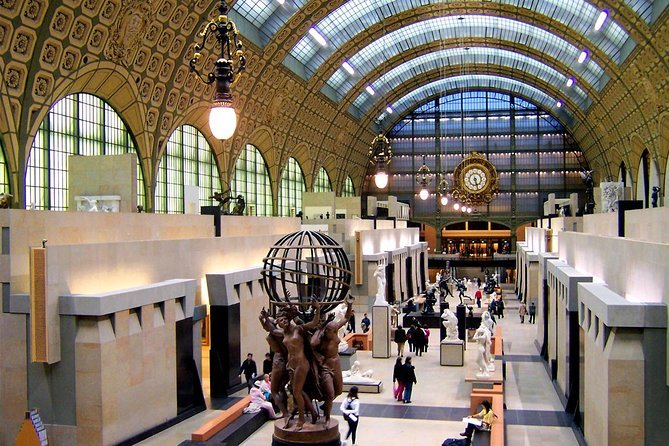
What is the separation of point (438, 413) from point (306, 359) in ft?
25.0

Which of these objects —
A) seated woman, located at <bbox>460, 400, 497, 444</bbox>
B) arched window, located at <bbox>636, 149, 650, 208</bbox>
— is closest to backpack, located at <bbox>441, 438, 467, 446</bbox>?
seated woman, located at <bbox>460, 400, 497, 444</bbox>

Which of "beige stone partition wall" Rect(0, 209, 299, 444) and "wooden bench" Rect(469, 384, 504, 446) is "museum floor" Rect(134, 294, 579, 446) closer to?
"wooden bench" Rect(469, 384, 504, 446)

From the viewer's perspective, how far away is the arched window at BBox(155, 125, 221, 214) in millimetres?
31531

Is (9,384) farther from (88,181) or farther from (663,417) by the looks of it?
(663,417)

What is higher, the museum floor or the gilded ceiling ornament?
the gilded ceiling ornament

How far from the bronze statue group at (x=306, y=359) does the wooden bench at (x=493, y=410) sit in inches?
176

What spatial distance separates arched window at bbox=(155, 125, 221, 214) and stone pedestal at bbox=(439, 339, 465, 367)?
14.3 metres

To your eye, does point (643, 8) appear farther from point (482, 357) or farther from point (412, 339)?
point (482, 357)

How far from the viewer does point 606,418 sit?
→ 1166cm

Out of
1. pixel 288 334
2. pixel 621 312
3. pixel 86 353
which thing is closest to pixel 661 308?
pixel 621 312

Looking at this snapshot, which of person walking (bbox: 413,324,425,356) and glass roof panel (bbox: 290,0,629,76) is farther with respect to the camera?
glass roof panel (bbox: 290,0,629,76)

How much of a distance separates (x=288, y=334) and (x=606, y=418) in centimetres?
552

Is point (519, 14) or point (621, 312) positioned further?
point (519, 14)

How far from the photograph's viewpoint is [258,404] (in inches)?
606
